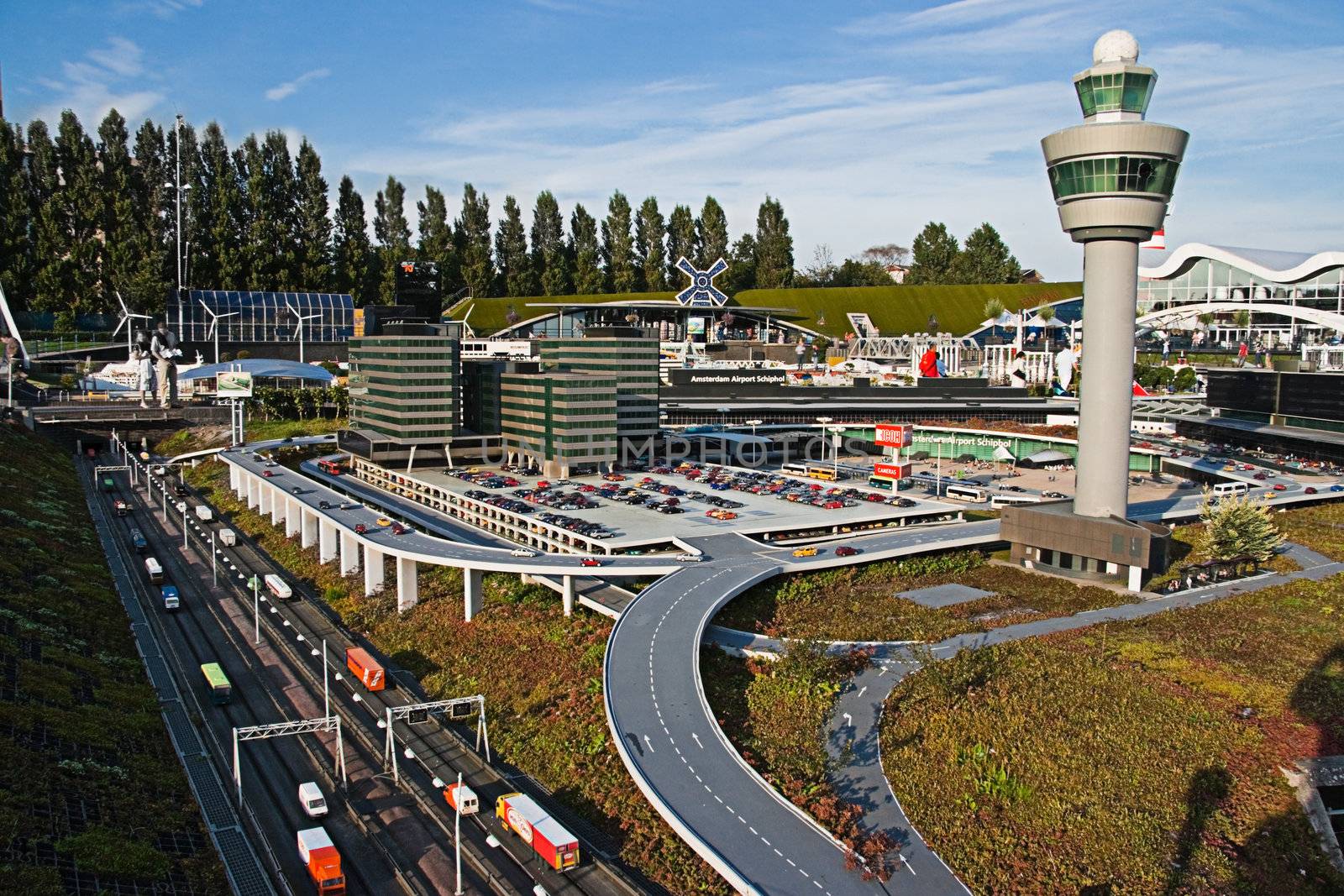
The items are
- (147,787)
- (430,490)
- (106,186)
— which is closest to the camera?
(147,787)

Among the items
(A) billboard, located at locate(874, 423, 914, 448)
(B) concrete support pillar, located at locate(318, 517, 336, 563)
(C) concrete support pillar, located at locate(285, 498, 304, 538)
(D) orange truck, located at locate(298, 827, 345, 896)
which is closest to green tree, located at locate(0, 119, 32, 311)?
(C) concrete support pillar, located at locate(285, 498, 304, 538)

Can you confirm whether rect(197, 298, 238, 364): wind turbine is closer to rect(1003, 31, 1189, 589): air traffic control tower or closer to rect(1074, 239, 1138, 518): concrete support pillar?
rect(1003, 31, 1189, 589): air traffic control tower

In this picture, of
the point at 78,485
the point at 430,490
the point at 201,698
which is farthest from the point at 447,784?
the point at 78,485

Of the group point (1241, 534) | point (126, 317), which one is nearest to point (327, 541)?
point (1241, 534)

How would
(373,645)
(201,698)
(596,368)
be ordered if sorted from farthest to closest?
(596,368)
(373,645)
(201,698)

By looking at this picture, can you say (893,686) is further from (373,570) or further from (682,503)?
(373,570)

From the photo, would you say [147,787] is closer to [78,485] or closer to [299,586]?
[299,586]

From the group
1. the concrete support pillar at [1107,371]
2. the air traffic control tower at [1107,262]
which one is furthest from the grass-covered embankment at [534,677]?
the concrete support pillar at [1107,371]

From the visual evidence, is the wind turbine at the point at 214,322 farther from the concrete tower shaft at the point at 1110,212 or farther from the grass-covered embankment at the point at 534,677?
the concrete tower shaft at the point at 1110,212
